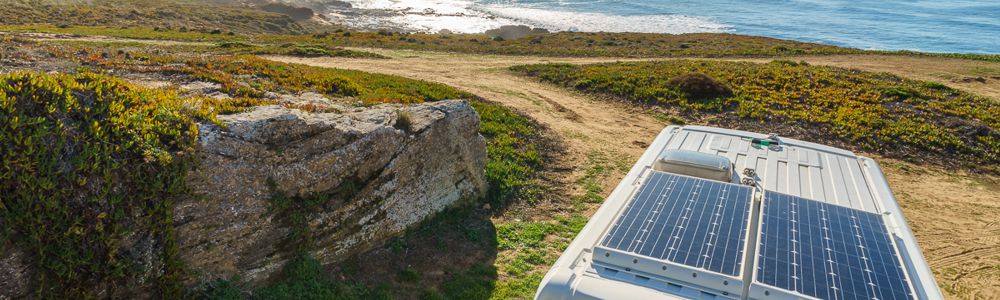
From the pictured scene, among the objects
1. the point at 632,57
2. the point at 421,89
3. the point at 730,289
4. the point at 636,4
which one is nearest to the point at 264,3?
the point at 636,4

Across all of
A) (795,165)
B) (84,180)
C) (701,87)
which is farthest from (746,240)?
(701,87)

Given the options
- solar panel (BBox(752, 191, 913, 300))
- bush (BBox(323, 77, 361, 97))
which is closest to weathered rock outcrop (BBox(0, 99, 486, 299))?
bush (BBox(323, 77, 361, 97))

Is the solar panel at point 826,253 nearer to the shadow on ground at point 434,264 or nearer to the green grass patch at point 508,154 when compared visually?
the shadow on ground at point 434,264

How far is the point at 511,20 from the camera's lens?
414ft

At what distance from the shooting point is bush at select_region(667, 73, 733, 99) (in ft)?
101

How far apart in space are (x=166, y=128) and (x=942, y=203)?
23180mm

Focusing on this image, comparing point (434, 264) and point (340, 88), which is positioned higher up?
point (340, 88)

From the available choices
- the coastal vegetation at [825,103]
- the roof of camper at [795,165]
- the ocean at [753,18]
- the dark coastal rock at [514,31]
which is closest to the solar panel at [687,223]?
the roof of camper at [795,165]

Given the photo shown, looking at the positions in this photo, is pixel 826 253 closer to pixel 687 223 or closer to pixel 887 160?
pixel 687 223

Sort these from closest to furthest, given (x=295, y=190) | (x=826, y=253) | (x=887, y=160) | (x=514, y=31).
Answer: (x=826, y=253) < (x=295, y=190) < (x=887, y=160) < (x=514, y=31)

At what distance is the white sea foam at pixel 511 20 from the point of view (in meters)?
113

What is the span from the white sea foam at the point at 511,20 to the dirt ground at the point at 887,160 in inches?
2727

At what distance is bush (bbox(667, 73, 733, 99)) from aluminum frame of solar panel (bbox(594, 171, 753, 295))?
2261 centimetres

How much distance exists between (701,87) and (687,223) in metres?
25.0
